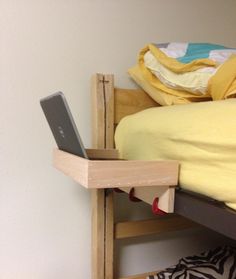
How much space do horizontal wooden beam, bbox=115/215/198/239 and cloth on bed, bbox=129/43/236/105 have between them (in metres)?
0.39

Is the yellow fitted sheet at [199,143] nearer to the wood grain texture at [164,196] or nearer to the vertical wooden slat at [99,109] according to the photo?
the wood grain texture at [164,196]

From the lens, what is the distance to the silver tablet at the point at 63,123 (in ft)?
2.11

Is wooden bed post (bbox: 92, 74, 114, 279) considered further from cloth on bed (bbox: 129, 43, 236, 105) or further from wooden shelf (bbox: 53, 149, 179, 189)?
wooden shelf (bbox: 53, 149, 179, 189)

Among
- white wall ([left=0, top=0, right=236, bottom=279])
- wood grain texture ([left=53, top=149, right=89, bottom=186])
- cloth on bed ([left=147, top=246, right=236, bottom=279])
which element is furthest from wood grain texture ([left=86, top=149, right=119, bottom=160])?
cloth on bed ([left=147, top=246, right=236, bottom=279])

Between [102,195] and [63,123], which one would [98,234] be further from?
[63,123]

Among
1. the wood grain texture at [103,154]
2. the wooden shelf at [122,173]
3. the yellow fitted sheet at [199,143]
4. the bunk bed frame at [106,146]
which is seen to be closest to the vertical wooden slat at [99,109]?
the bunk bed frame at [106,146]

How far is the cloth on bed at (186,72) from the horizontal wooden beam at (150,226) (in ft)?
1.29

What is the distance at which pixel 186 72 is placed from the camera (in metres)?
0.83

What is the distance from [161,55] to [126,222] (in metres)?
0.51

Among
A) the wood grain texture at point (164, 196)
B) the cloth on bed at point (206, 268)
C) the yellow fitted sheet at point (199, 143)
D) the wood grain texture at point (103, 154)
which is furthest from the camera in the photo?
the cloth on bed at point (206, 268)

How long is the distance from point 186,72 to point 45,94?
0.44 metres

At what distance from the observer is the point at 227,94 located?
2.32ft

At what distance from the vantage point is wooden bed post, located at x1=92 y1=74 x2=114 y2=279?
3.36 feet

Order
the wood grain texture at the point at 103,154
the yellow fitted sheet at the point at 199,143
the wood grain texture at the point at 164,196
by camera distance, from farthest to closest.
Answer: the wood grain texture at the point at 103,154, the wood grain texture at the point at 164,196, the yellow fitted sheet at the point at 199,143
